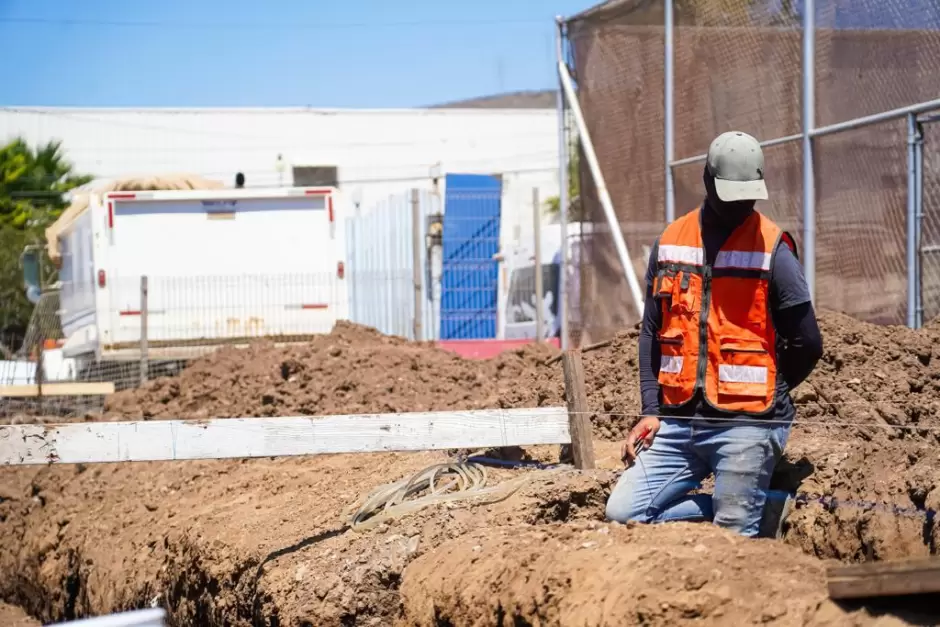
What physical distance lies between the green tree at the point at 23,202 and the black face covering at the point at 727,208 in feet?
91.2

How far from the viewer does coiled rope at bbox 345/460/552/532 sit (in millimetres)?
6223

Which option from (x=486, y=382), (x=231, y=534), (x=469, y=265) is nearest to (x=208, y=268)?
(x=469, y=265)

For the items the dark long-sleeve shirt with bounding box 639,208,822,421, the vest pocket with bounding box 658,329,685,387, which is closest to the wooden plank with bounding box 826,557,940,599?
the dark long-sleeve shirt with bounding box 639,208,822,421

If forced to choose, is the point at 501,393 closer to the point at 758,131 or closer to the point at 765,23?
the point at 758,131

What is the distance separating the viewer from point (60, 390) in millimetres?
14484

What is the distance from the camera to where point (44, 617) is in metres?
9.75

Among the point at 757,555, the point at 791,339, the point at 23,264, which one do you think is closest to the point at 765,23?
the point at 791,339

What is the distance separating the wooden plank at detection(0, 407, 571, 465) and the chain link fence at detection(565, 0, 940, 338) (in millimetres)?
3391

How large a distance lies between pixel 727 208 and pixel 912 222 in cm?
384

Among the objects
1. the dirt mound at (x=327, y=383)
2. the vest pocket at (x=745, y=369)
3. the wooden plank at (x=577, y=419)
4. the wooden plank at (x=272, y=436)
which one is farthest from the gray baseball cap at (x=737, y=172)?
the dirt mound at (x=327, y=383)

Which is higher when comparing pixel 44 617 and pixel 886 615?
pixel 886 615

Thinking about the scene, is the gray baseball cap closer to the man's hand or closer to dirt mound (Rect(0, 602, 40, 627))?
the man's hand

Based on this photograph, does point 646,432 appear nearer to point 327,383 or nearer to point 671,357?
point 671,357

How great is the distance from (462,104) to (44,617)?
46.9 m
